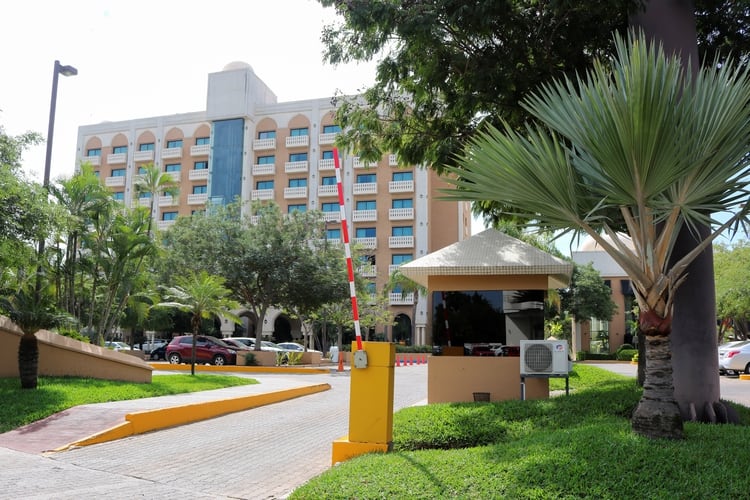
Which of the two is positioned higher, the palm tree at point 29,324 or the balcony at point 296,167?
the balcony at point 296,167

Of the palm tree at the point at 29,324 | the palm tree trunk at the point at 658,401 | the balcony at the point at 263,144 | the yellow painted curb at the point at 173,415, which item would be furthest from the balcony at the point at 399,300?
the palm tree trunk at the point at 658,401

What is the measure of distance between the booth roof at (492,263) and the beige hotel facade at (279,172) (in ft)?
124

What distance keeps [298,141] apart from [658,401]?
51858mm

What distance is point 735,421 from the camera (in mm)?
7742

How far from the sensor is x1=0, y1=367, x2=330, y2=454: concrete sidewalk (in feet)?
29.2

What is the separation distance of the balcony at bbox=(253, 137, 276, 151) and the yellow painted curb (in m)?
43.2

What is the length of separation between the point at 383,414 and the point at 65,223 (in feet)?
33.6

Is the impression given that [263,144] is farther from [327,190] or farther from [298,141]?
[327,190]

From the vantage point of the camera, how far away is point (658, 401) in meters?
6.07

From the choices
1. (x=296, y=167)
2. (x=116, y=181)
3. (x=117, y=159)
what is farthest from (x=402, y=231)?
(x=117, y=159)

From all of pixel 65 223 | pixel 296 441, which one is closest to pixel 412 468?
pixel 296 441

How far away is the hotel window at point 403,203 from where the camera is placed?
5284cm

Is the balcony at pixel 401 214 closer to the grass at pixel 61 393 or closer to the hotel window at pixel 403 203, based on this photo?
the hotel window at pixel 403 203

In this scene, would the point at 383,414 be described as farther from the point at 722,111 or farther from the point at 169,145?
the point at 169,145
